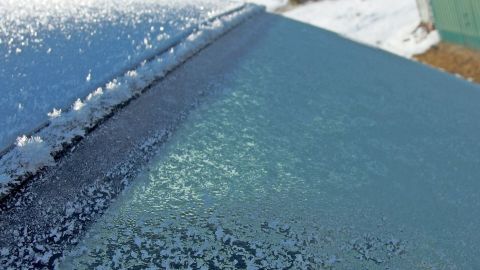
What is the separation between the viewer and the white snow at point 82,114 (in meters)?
1.45

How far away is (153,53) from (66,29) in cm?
55

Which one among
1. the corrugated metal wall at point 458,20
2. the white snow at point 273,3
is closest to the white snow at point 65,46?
the corrugated metal wall at point 458,20

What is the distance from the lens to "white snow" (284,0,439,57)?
37.4 ft

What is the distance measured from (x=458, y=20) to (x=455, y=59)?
898 mm

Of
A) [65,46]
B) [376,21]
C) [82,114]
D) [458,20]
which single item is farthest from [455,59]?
[82,114]

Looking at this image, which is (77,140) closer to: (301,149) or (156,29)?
(301,149)

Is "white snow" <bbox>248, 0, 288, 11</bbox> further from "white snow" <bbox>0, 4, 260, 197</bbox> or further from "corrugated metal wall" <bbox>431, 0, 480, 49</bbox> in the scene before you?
"white snow" <bbox>0, 4, 260, 197</bbox>

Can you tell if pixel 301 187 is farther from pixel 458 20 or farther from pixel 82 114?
pixel 458 20

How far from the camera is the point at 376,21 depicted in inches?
551

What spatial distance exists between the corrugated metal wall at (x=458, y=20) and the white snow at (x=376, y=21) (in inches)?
19.1

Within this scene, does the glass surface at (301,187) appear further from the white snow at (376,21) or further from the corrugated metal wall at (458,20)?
the white snow at (376,21)

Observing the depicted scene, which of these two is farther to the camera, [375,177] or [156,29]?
[156,29]

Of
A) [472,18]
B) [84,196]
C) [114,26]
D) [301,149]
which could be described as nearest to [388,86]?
[301,149]

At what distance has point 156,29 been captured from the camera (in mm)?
3400
